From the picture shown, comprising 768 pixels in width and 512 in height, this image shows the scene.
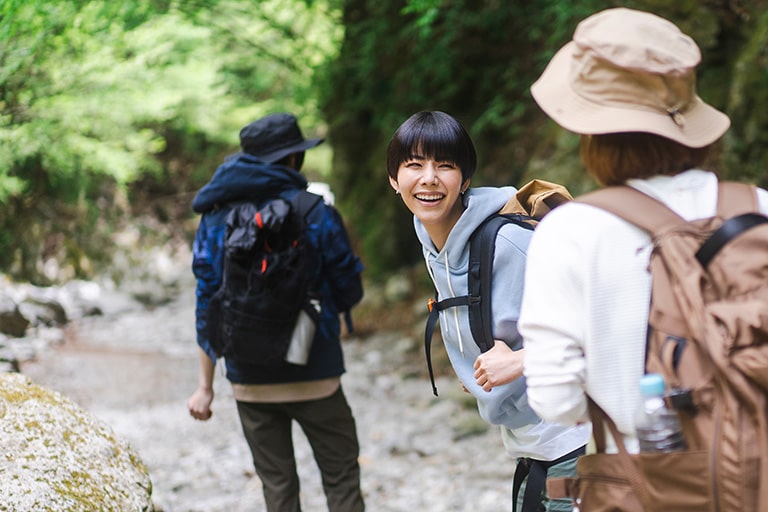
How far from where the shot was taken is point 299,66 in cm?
1024

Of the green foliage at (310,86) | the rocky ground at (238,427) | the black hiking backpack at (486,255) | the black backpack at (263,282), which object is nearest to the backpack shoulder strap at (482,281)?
the black hiking backpack at (486,255)

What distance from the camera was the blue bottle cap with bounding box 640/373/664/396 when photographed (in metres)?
1.48

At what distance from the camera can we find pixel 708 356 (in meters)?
1.44

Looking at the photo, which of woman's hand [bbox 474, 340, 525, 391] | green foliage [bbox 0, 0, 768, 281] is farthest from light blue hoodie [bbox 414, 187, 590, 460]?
green foliage [bbox 0, 0, 768, 281]

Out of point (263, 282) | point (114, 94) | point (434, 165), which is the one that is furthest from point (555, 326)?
point (114, 94)

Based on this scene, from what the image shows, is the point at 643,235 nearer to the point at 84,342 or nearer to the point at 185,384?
the point at 185,384

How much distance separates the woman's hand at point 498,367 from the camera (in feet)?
6.89

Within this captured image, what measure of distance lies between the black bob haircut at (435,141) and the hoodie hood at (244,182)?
1121 millimetres

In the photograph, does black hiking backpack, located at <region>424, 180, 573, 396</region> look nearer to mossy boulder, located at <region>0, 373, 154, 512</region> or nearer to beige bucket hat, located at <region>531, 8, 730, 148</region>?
beige bucket hat, located at <region>531, 8, 730, 148</region>

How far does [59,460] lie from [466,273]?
1746mm

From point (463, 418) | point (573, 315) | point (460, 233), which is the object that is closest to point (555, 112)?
point (573, 315)

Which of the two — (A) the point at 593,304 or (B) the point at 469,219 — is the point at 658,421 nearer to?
(A) the point at 593,304

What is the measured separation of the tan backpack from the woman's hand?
54 cm

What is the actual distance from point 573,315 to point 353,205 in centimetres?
1084
